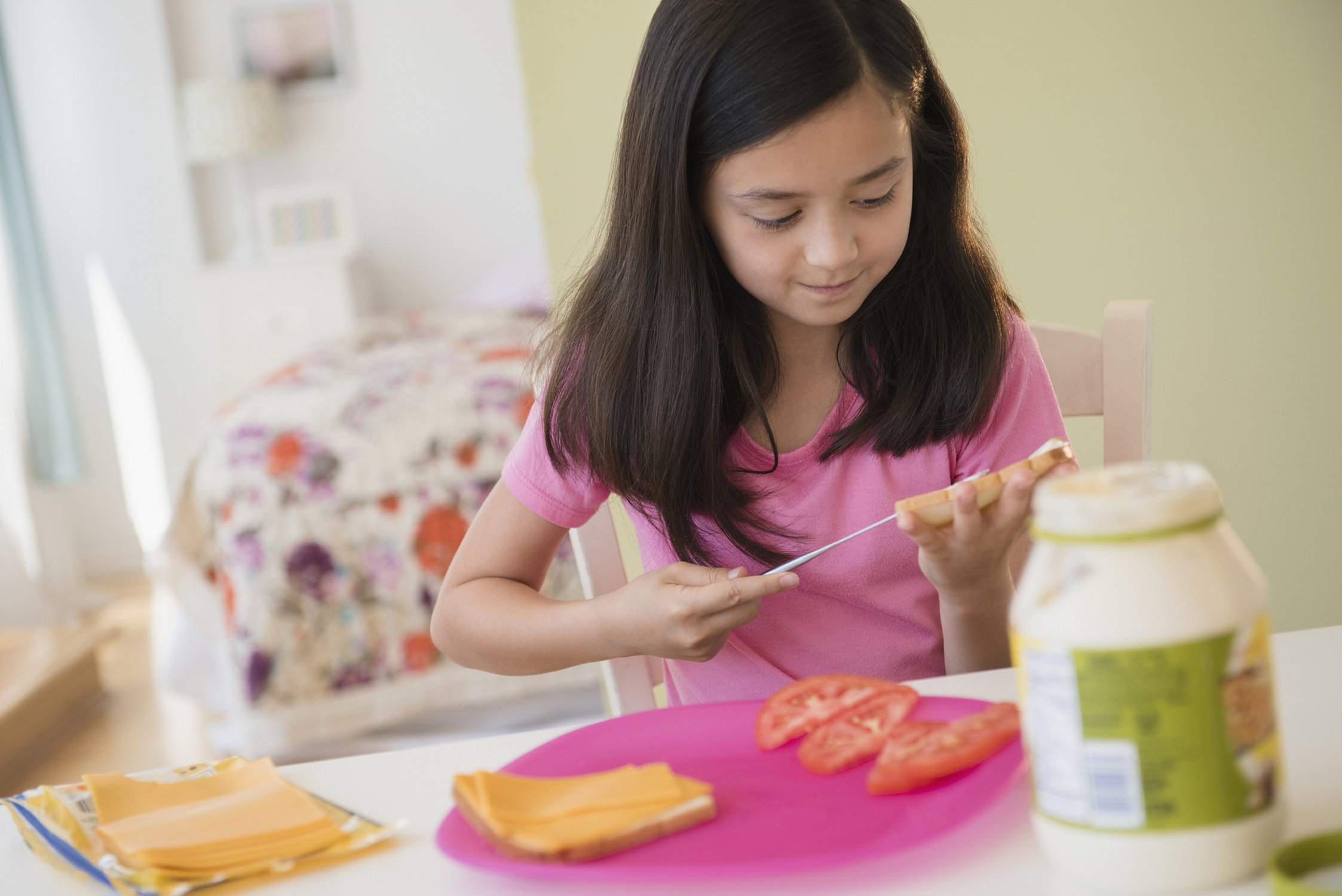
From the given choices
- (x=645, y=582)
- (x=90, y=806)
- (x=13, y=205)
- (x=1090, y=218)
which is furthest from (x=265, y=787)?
(x=13, y=205)

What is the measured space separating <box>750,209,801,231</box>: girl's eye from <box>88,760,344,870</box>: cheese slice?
1.49 feet

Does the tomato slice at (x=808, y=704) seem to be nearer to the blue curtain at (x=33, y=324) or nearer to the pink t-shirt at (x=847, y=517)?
the pink t-shirt at (x=847, y=517)

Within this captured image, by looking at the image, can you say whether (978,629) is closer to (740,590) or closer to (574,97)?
(740,590)

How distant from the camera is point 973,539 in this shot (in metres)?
0.72

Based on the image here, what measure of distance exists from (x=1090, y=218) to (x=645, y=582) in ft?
2.70

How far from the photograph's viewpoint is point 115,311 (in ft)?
14.9

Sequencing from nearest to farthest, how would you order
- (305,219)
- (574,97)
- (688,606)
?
1. (688,606)
2. (574,97)
3. (305,219)

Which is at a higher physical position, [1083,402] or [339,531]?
[1083,402]

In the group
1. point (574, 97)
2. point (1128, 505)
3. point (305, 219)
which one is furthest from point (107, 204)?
point (1128, 505)

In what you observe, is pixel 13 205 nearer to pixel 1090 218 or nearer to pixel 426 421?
pixel 426 421

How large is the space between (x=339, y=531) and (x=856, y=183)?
1.77 m

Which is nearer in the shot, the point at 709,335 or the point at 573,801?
the point at 573,801

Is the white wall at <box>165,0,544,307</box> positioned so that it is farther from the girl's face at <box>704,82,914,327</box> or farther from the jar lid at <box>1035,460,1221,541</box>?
the jar lid at <box>1035,460,1221,541</box>

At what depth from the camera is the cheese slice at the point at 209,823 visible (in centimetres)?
58
